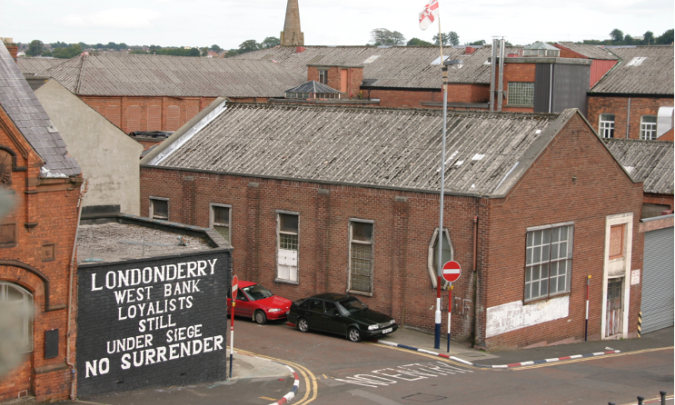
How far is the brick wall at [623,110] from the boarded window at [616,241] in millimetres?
34628

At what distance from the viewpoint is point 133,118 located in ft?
219

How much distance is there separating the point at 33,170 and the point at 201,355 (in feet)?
21.1

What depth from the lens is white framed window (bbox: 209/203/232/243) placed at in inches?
1278

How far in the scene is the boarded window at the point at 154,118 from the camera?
68062 millimetres

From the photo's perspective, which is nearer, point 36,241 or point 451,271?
point 36,241

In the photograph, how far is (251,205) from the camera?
103 feet

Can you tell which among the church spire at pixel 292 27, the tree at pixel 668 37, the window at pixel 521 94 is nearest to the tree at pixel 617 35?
the tree at pixel 668 37

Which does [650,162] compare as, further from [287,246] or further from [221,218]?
[221,218]

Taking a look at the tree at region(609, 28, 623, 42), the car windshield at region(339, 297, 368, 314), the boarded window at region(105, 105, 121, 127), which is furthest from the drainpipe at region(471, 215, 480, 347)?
the tree at region(609, 28, 623, 42)

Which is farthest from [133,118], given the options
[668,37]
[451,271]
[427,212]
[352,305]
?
[668,37]

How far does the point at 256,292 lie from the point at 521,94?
113ft

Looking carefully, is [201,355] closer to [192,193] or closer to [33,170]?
[33,170]

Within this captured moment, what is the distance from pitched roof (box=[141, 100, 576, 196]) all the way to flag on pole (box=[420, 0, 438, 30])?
17.7 feet

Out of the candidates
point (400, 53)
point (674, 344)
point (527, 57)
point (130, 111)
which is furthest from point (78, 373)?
point (400, 53)
